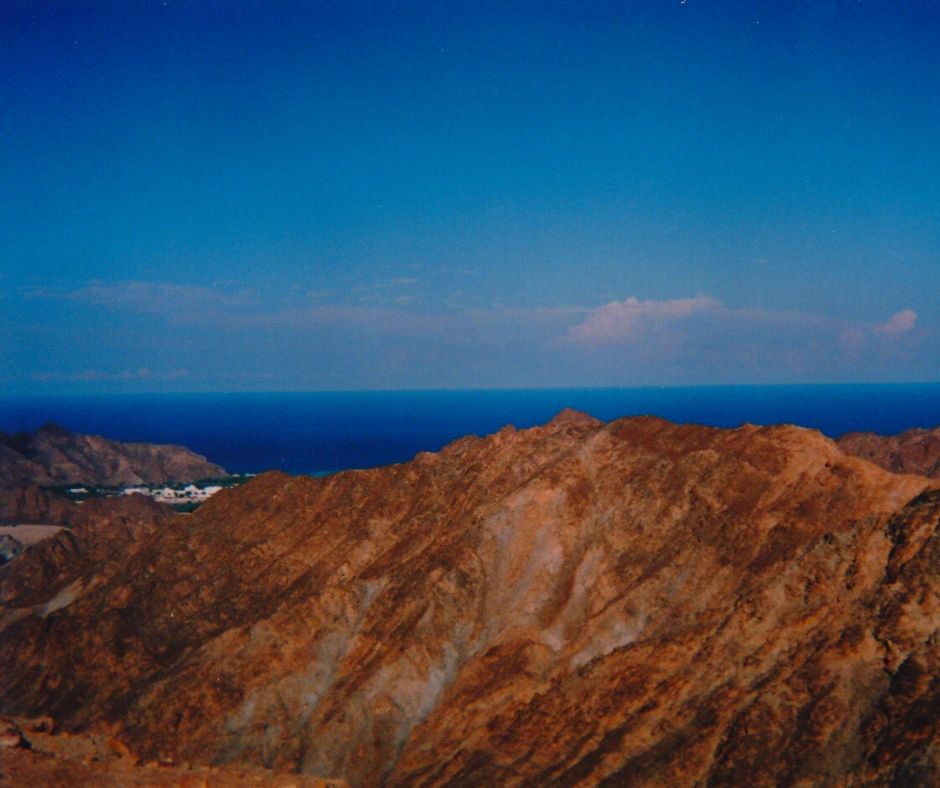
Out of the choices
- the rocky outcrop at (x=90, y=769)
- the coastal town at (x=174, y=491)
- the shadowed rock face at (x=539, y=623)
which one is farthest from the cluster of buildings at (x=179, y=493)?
the rocky outcrop at (x=90, y=769)

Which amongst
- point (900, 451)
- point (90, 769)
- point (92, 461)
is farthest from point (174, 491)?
point (90, 769)

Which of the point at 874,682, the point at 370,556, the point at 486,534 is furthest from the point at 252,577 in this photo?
the point at 874,682

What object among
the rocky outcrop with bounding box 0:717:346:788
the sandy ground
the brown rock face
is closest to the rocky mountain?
the sandy ground

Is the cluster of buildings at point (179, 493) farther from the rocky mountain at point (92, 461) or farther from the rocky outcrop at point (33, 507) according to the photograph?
the rocky mountain at point (92, 461)

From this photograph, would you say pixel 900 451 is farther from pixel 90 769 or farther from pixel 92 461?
pixel 92 461

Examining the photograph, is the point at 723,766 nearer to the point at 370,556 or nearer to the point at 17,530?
the point at 370,556
